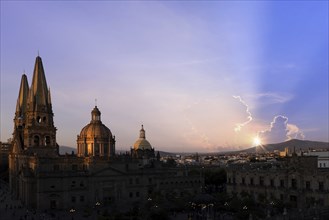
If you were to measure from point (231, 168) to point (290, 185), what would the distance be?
1479 centimetres

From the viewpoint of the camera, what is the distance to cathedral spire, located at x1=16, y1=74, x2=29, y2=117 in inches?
3504

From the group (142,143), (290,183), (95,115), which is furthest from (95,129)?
(290,183)

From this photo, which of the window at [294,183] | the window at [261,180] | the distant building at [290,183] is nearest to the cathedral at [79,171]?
the distant building at [290,183]

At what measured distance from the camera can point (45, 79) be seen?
7612 cm

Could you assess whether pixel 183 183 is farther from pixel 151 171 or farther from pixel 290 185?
pixel 290 185

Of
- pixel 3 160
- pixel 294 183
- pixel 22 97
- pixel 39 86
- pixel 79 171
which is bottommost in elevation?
pixel 294 183

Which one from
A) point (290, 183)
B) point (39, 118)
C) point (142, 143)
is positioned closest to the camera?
point (290, 183)

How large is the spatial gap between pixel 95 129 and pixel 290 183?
120ft

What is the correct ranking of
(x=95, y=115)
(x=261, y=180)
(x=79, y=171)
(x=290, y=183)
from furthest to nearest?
(x=95, y=115)
(x=79, y=171)
(x=261, y=180)
(x=290, y=183)

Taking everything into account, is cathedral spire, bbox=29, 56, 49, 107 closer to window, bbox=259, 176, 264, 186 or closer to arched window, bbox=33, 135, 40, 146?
arched window, bbox=33, 135, 40, 146

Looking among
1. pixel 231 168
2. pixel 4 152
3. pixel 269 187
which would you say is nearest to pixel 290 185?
pixel 269 187

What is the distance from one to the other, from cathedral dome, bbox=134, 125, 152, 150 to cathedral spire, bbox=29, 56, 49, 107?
91.7 ft

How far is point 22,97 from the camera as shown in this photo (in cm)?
8956

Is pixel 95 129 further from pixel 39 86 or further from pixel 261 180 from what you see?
pixel 261 180
